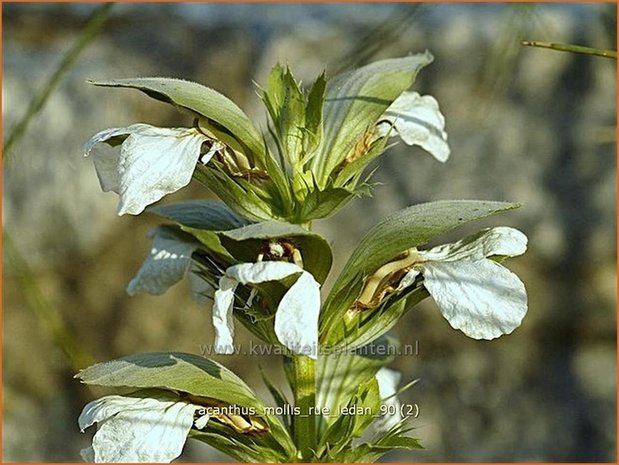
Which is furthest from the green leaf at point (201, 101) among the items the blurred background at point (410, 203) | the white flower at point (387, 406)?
the blurred background at point (410, 203)


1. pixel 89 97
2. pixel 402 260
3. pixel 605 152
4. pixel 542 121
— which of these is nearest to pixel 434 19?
pixel 542 121

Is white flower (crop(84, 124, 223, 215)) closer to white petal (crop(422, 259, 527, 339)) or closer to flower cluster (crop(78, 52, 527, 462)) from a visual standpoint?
flower cluster (crop(78, 52, 527, 462))

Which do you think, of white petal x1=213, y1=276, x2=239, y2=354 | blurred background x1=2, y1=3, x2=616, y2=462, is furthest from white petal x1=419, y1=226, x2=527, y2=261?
blurred background x1=2, y1=3, x2=616, y2=462

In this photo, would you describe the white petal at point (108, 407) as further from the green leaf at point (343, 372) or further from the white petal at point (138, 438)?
the green leaf at point (343, 372)

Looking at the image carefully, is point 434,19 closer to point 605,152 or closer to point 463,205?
point 605,152

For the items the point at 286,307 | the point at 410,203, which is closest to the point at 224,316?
the point at 286,307

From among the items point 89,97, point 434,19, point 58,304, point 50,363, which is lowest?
point 50,363
